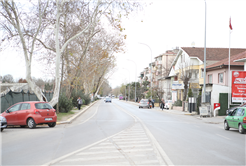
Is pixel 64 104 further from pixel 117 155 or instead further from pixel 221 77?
pixel 117 155

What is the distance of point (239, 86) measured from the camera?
85.7 feet

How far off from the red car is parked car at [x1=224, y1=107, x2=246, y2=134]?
10.5 meters

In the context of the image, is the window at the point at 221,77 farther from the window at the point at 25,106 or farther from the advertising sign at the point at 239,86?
the window at the point at 25,106

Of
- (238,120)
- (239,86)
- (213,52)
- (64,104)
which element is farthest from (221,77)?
(238,120)

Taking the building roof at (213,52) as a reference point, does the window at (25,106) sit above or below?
below

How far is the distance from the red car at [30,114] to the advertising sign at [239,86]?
1698cm

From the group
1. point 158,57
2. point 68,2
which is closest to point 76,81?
point 68,2

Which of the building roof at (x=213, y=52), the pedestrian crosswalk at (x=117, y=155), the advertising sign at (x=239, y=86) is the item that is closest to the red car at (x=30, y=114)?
the pedestrian crosswalk at (x=117, y=155)

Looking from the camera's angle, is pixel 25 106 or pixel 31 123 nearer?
pixel 31 123

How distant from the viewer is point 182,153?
8.70 metres

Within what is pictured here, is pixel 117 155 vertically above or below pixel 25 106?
below

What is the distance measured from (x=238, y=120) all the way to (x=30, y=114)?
11.5 m

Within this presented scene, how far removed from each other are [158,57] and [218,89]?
60.5 m

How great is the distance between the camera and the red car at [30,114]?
16.1 metres
